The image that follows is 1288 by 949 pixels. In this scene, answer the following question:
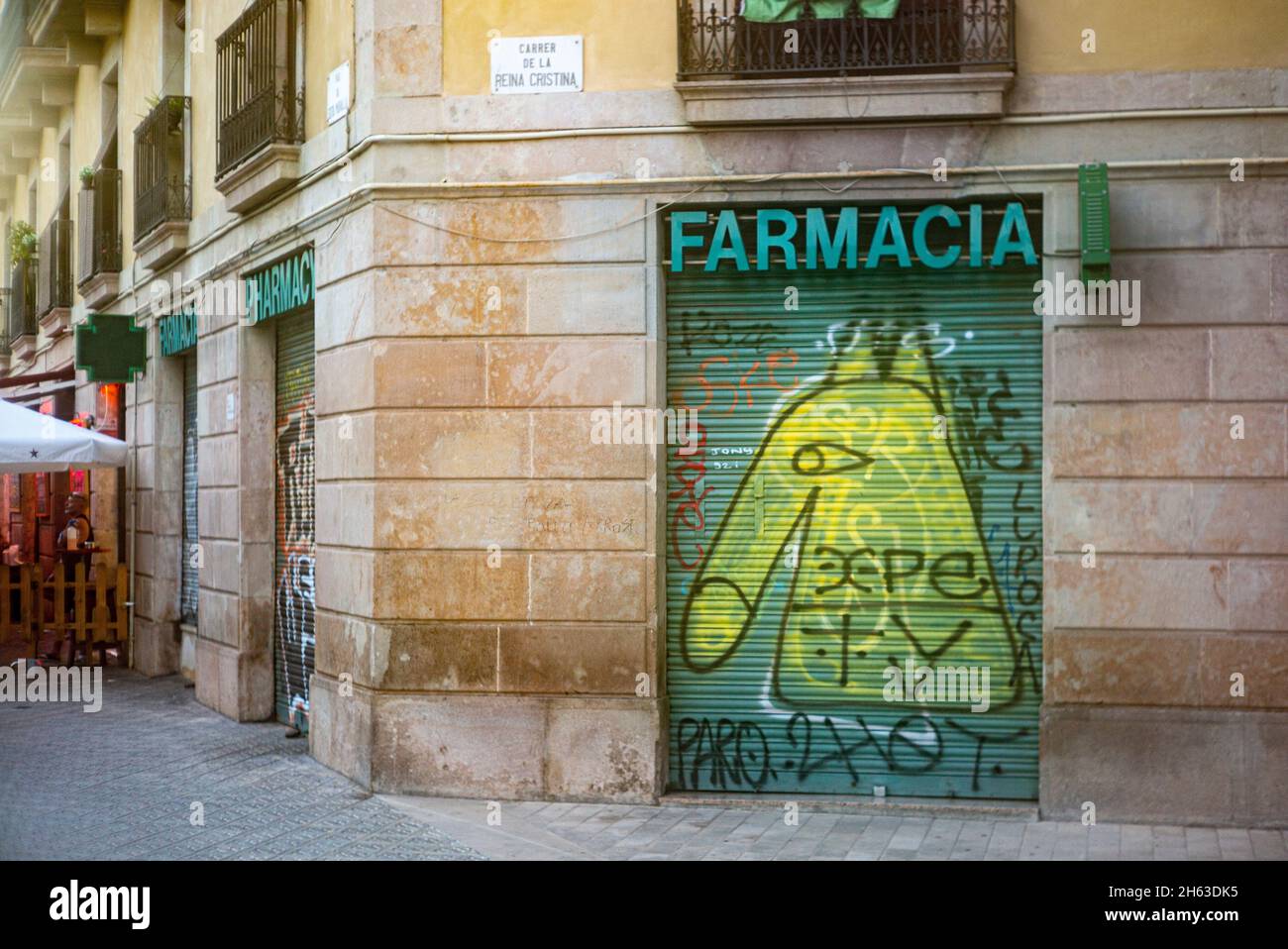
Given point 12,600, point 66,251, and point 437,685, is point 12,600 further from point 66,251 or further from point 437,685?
point 437,685

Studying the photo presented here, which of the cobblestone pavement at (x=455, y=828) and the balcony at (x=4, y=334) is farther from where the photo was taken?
the balcony at (x=4, y=334)

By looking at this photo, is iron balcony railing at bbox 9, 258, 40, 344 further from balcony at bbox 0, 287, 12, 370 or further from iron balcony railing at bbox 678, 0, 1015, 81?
iron balcony railing at bbox 678, 0, 1015, 81

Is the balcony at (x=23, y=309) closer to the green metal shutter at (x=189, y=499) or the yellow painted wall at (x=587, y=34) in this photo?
the green metal shutter at (x=189, y=499)

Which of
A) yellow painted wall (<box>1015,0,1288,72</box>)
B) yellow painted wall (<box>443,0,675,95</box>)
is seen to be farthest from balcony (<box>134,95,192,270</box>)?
yellow painted wall (<box>1015,0,1288,72</box>)

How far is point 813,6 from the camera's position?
30.3ft

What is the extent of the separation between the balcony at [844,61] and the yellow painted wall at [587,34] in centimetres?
20

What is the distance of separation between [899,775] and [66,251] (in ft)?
51.1

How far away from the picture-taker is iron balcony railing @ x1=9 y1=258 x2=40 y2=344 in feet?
79.1

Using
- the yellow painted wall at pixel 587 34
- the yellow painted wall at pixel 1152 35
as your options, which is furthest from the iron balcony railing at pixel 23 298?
the yellow painted wall at pixel 1152 35

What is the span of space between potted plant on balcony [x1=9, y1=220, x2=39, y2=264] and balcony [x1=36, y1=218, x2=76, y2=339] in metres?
2.02

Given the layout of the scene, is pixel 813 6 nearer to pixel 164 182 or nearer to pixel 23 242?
pixel 164 182

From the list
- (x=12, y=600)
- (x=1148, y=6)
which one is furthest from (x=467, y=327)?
(x=12, y=600)

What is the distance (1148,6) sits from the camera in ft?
29.6

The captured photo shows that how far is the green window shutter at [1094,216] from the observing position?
28.5 ft
